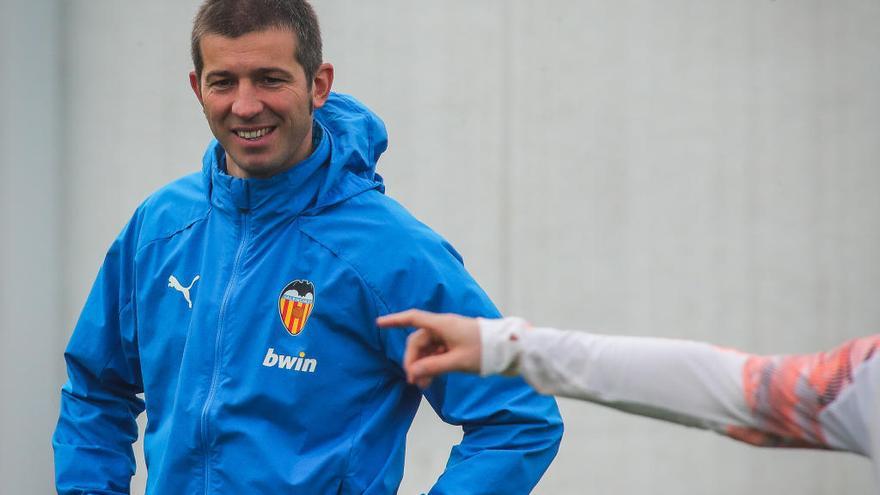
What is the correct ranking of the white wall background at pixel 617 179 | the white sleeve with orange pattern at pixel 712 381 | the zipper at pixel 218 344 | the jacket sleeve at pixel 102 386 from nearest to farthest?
the white sleeve with orange pattern at pixel 712 381
the zipper at pixel 218 344
the jacket sleeve at pixel 102 386
the white wall background at pixel 617 179

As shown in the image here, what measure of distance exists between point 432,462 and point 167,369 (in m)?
2.24

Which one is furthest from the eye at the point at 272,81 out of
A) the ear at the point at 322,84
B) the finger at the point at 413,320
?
the finger at the point at 413,320

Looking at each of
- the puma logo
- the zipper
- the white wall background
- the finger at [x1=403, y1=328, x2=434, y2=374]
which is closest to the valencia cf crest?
the zipper

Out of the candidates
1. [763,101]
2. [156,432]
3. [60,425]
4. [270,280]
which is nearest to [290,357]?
[270,280]

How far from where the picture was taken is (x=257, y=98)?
266cm

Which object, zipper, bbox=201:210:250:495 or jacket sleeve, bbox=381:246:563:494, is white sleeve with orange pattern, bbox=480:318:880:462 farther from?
zipper, bbox=201:210:250:495

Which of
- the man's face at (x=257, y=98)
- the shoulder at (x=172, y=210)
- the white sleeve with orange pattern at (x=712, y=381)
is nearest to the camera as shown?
the white sleeve with orange pattern at (x=712, y=381)

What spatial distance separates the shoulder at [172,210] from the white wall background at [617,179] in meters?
1.95

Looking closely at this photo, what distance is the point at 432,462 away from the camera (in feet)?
15.8

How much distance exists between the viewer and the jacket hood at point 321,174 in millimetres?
2678

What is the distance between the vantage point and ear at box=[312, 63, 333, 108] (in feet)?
9.32

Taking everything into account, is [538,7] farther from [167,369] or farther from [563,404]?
[167,369]

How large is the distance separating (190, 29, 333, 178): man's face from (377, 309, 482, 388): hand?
2.67 ft

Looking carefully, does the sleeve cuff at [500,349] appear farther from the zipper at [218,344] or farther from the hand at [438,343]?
the zipper at [218,344]
